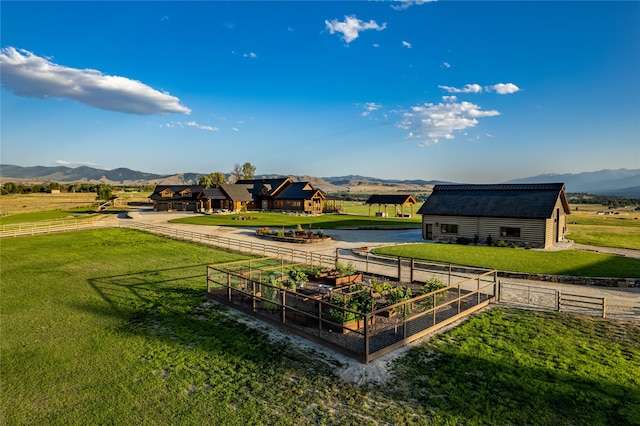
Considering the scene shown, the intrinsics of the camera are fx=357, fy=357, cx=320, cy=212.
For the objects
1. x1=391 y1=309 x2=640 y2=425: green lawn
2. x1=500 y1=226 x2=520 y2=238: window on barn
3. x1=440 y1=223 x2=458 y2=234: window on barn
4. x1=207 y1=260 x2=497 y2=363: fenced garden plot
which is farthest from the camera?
x1=440 y1=223 x2=458 y2=234: window on barn

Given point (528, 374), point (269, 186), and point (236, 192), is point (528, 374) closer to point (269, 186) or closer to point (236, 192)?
point (236, 192)

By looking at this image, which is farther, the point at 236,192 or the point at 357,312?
the point at 236,192

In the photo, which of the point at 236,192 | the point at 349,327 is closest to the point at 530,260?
the point at 349,327

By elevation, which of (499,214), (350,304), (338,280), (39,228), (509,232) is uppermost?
(499,214)

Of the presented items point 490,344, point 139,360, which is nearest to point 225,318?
point 139,360

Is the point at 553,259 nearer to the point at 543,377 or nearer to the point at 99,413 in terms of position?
the point at 543,377

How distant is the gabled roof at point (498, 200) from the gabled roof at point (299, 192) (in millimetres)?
34869

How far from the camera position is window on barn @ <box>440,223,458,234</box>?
3359 cm

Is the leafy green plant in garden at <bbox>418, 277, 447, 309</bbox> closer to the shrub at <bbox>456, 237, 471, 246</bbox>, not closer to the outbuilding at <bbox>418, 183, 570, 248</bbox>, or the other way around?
the shrub at <bbox>456, 237, 471, 246</bbox>

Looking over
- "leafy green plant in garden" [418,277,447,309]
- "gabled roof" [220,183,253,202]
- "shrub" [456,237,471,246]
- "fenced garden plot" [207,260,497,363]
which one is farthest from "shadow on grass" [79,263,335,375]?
"gabled roof" [220,183,253,202]

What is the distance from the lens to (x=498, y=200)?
32219mm

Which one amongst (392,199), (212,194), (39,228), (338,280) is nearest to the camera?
(338,280)

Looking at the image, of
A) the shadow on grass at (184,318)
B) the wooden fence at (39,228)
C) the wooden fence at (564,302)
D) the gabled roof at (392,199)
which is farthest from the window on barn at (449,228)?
the wooden fence at (39,228)

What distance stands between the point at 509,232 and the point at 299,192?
45.7m
